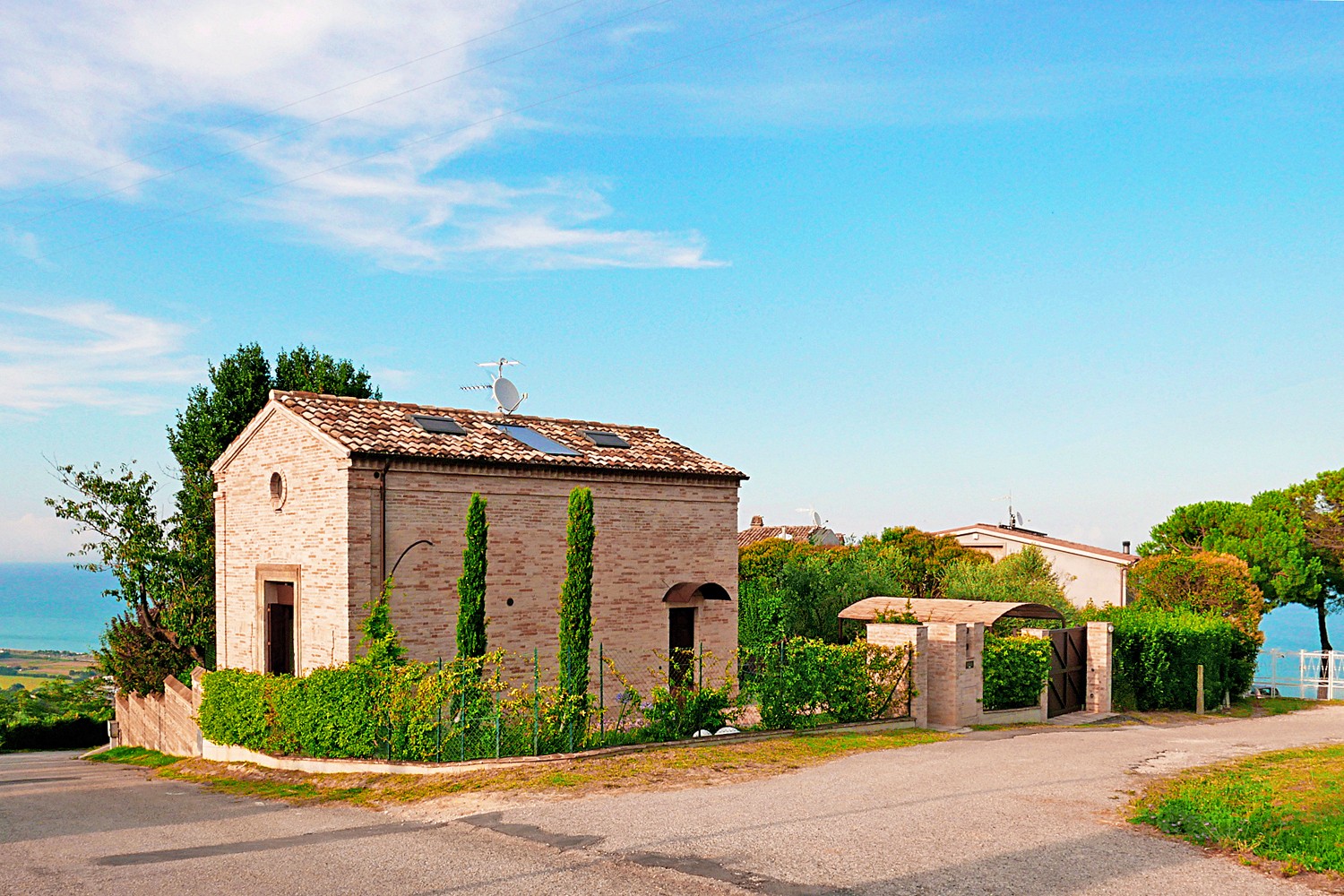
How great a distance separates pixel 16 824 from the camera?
1285cm

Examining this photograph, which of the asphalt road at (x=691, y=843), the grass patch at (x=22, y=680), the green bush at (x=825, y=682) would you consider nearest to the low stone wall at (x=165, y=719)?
the asphalt road at (x=691, y=843)

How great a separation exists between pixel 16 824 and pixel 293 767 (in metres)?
3.69

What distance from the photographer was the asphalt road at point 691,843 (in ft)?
27.1

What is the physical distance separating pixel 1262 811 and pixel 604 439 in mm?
15431

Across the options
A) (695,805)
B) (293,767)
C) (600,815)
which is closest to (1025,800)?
(695,805)

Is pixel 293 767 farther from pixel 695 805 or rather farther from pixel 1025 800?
pixel 1025 800

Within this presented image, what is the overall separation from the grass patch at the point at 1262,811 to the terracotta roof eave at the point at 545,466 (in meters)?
11.8

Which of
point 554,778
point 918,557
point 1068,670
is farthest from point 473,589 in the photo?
point 918,557

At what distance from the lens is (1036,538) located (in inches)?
1746

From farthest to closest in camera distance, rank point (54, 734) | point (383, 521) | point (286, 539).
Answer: point (54, 734)
point (286, 539)
point (383, 521)

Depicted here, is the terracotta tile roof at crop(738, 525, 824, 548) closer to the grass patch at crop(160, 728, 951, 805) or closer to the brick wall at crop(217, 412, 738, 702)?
the brick wall at crop(217, 412, 738, 702)

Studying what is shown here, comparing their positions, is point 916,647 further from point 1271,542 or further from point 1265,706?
point 1271,542

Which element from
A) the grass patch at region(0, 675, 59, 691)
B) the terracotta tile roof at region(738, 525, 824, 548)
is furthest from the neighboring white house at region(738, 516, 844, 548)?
the grass patch at region(0, 675, 59, 691)

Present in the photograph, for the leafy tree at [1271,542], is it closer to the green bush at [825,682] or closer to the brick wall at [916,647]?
the brick wall at [916,647]
